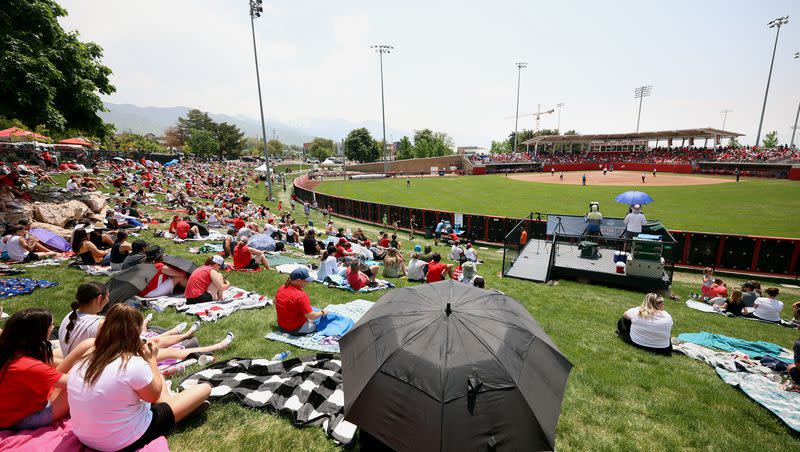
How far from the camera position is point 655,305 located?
6527 millimetres

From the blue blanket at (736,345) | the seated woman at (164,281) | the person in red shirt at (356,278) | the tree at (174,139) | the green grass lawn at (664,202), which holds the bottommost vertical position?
the green grass lawn at (664,202)

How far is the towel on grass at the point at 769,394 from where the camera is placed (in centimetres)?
458

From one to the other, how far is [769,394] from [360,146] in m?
94.5

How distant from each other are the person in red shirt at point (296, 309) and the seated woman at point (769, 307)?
1115 centimetres

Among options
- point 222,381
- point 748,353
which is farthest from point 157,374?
point 748,353

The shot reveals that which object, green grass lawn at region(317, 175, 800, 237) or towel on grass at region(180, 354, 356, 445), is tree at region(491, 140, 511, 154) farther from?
towel on grass at region(180, 354, 356, 445)

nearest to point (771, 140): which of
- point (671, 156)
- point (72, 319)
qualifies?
point (671, 156)

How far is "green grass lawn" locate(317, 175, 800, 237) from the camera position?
73.5 ft

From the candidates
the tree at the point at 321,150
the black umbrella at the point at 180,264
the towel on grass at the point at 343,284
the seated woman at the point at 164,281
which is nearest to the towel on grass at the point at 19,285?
the seated woman at the point at 164,281

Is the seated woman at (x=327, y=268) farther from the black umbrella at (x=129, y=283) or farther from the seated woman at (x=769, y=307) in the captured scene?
the seated woman at (x=769, y=307)

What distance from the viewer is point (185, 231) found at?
1345cm

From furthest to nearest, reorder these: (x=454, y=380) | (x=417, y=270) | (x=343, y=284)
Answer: (x=417, y=270) → (x=343, y=284) → (x=454, y=380)

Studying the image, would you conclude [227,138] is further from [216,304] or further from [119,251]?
[216,304]

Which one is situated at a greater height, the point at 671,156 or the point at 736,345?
the point at 671,156
